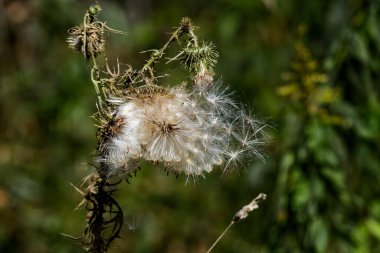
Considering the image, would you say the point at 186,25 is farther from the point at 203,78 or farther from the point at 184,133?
the point at 184,133

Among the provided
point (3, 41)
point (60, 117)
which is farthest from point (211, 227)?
point (3, 41)

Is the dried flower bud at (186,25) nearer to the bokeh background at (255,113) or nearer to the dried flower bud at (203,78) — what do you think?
→ the dried flower bud at (203,78)

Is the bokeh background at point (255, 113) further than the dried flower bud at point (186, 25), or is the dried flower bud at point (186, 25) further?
the bokeh background at point (255, 113)

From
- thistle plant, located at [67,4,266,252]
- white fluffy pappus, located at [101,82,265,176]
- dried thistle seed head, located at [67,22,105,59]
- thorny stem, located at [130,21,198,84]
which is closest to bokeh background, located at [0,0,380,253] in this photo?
white fluffy pappus, located at [101,82,265,176]

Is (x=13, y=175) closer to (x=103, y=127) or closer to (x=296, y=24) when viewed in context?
(x=296, y=24)

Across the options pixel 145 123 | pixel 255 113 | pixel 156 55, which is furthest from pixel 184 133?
pixel 255 113

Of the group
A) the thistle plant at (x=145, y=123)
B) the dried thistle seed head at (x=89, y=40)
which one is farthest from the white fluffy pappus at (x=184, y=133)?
the dried thistle seed head at (x=89, y=40)

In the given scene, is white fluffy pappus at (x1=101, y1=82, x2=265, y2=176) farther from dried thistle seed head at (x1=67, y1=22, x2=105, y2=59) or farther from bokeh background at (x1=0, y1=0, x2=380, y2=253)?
bokeh background at (x1=0, y1=0, x2=380, y2=253)
